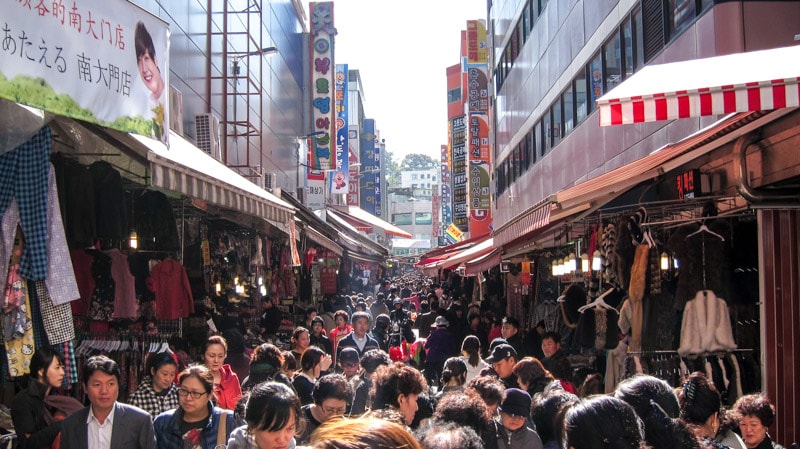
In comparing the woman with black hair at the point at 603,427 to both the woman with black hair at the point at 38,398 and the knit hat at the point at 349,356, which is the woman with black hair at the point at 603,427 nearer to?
the woman with black hair at the point at 38,398

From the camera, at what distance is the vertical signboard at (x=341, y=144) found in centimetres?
3444

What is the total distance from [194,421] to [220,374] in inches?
84.1

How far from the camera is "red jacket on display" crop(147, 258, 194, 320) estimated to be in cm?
914

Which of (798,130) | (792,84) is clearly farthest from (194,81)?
(792,84)

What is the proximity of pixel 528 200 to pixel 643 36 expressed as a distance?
42.2 ft

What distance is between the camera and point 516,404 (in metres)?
5.30

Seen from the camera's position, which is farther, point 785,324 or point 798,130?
point 785,324

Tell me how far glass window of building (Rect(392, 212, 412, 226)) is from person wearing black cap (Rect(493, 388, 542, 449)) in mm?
109251

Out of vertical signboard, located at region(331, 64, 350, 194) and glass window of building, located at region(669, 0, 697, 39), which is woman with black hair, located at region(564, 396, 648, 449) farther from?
vertical signboard, located at region(331, 64, 350, 194)

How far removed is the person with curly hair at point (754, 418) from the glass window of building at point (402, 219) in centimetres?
10932

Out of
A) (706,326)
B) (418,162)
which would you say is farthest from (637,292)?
(418,162)

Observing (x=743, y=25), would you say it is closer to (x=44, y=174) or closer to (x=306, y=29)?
(x=44, y=174)

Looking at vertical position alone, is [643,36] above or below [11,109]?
above

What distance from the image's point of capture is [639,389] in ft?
12.6
